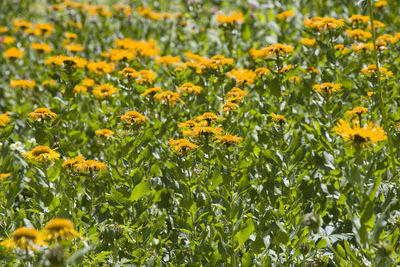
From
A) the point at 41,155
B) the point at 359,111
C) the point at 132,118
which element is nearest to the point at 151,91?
the point at 132,118

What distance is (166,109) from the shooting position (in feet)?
12.0

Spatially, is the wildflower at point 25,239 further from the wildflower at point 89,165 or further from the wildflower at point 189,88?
the wildflower at point 189,88

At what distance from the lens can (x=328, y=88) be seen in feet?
10.3

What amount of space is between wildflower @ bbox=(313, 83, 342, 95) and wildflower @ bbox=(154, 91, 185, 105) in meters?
1.09

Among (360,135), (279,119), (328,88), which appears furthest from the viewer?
(328,88)

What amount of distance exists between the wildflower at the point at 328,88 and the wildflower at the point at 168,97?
1.09 meters

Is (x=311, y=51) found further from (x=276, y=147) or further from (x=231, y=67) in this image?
(x=276, y=147)

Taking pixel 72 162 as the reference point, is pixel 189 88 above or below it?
above

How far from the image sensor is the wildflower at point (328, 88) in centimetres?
311

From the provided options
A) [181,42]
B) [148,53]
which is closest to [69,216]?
[148,53]

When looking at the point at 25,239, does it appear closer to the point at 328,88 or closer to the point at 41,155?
the point at 41,155

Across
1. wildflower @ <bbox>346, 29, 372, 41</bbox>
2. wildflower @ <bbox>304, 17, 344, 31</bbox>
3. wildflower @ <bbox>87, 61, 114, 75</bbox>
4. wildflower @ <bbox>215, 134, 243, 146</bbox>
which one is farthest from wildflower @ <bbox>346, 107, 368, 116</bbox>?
wildflower @ <bbox>87, 61, 114, 75</bbox>

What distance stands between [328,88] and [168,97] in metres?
1.23

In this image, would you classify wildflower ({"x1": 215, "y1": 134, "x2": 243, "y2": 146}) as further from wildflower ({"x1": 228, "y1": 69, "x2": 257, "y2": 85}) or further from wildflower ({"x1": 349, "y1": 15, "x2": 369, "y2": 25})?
wildflower ({"x1": 349, "y1": 15, "x2": 369, "y2": 25})
